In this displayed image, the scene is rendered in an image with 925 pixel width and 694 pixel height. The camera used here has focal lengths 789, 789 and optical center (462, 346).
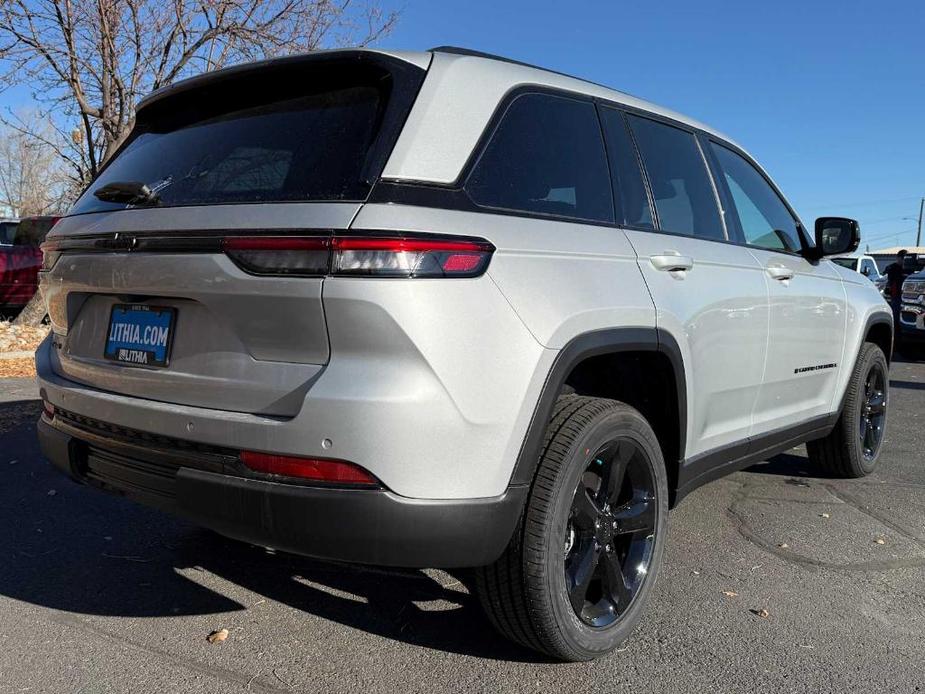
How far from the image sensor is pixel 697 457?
10.1 feet

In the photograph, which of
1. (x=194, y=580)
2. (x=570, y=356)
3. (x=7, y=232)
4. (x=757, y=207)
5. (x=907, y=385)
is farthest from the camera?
(x=7, y=232)

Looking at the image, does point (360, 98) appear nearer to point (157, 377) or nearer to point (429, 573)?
point (157, 377)

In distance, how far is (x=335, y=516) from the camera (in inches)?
79.0

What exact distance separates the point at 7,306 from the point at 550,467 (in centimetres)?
1221

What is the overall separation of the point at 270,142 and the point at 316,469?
101 centimetres

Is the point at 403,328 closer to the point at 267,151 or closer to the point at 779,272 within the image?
the point at 267,151

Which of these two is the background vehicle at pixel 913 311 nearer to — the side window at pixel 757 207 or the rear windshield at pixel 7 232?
the side window at pixel 757 207

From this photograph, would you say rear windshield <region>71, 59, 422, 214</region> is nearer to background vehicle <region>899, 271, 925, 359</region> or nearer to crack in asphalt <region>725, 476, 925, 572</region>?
crack in asphalt <region>725, 476, 925, 572</region>

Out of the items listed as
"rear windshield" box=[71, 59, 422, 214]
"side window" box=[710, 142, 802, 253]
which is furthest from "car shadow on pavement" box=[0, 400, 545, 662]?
"side window" box=[710, 142, 802, 253]

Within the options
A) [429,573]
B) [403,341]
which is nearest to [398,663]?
[429,573]

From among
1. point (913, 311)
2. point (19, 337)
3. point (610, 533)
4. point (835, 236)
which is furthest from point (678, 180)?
point (913, 311)

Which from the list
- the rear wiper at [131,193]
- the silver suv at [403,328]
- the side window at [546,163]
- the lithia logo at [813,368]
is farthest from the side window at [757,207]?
the rear wiper at [131,193]

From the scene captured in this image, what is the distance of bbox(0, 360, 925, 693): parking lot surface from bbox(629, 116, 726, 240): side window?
56.7 inches

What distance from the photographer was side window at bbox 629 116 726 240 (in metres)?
3.11
